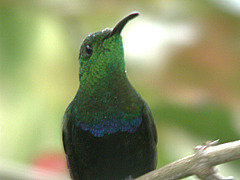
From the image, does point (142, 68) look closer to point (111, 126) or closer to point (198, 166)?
point (111, 126)

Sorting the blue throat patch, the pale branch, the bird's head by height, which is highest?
the bird's head

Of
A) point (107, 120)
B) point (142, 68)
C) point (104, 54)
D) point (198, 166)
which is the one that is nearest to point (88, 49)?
point (104, 54)

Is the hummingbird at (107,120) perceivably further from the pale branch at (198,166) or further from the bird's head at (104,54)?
the pale branch at (198,166)

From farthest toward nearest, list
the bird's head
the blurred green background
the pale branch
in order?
the blurred green background → the bird's head → the pale branch

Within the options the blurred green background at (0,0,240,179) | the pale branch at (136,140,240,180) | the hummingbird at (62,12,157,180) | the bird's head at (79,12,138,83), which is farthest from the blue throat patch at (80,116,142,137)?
the blurred green background at (0,0,240,179)

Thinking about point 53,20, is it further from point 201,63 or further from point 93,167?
point 93,167

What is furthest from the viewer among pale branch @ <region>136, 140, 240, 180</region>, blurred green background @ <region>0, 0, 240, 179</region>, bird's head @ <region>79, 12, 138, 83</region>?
blurred green background @ <region>0, 0, 240, 179</region>

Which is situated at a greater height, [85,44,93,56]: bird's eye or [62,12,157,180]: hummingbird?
[85,44,93,56]: bird's eye

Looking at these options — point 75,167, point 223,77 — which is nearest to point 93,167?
point 75,167

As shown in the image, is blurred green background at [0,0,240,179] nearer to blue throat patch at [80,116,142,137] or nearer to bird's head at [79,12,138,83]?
blue throat patch at [80,116,142,137]

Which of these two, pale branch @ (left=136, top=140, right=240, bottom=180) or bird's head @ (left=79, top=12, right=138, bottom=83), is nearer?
pale branch @ (left=136, top=140, right=240, bottom=180)
